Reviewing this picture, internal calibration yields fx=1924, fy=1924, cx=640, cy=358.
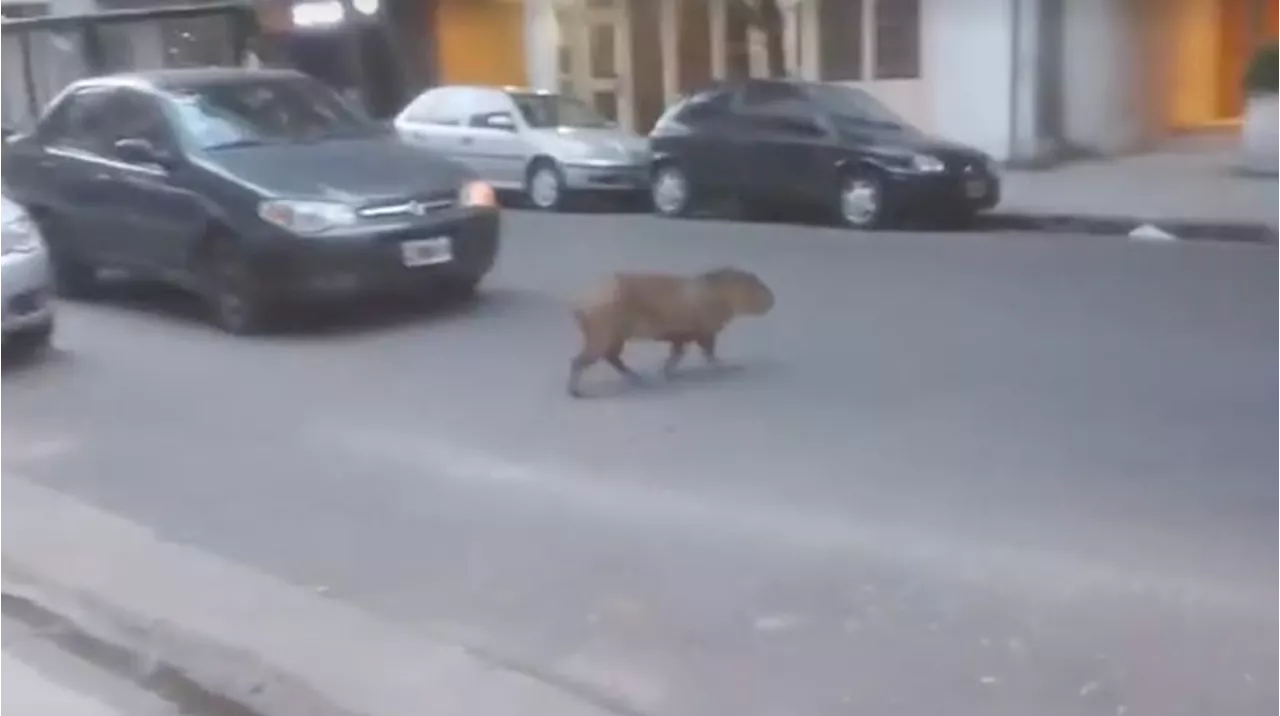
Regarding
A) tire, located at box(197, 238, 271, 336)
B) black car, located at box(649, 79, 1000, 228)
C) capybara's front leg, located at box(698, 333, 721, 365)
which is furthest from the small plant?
tire, located at box(197, 238, 271, 336)

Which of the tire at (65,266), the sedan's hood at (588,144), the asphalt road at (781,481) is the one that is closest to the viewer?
the asphalt road at (781,481)

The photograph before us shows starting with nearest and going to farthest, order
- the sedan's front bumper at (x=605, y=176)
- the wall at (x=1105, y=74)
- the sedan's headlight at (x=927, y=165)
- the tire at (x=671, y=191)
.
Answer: the sedan's headlight at (x=927, y=165) → the tire at (x=671, y=191) → the sedan's front bumper at (x=605, y=176) → the wall at (x=1105, y=74)

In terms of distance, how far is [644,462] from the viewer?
863cm

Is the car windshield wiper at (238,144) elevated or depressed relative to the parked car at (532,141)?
elevated

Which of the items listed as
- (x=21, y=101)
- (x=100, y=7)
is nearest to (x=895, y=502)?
(x=21, y=101)

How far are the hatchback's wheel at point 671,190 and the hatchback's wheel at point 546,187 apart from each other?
1.28 metres

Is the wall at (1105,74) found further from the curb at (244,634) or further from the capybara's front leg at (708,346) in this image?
the curb at (244,634)

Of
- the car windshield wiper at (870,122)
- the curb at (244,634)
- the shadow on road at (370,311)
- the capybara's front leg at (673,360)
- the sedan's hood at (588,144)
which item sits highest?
the car windshield wiper at (870,122)

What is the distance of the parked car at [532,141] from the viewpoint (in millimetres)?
20734

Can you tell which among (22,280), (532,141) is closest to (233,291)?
(22,280)

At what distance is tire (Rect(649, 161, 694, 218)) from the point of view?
19.8m

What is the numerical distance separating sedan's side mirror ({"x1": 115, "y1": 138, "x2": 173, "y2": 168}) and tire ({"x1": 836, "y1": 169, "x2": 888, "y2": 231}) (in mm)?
7166

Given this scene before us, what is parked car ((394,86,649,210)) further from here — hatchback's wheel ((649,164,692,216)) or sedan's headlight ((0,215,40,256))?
sedan's headlight ((0,215,40,256))

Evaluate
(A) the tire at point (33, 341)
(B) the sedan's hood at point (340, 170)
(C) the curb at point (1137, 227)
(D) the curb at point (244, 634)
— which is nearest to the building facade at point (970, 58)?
(C) the curb at point (1137, 227)
